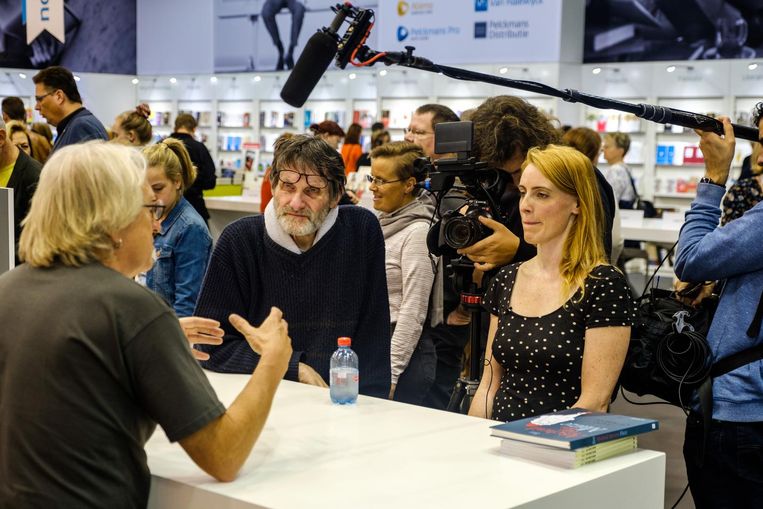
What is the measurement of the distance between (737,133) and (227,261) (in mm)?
1548

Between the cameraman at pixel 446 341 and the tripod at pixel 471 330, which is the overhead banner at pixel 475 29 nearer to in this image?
the cameraman at pixel 446 341

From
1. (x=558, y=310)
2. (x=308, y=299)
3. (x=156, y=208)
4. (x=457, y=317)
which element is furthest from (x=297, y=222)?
(x=457, y=317)

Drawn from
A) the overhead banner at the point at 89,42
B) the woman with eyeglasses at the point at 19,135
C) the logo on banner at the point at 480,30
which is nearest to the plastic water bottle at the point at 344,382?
the woman with eyeglasses at the point at 19,135

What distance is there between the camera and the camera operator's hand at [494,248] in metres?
3.04

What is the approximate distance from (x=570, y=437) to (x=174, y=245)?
8.07 feet

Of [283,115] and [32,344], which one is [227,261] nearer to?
[32,344]

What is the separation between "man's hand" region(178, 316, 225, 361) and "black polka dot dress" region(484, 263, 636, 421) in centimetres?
80

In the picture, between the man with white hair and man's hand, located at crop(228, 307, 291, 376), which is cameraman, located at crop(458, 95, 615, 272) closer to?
man's hand, located at crop(228, 307, 291, 376)

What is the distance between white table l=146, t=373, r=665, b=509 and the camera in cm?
186

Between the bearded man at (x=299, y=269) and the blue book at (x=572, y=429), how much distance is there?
36.9 inches

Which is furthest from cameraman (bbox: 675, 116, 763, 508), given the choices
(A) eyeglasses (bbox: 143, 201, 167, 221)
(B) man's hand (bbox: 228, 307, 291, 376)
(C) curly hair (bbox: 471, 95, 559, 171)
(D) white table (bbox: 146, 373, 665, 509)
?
(A) eyeglasses (bbox: 143, 201, 167, 221)

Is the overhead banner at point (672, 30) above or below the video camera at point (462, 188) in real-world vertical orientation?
above

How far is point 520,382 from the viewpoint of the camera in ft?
8.89

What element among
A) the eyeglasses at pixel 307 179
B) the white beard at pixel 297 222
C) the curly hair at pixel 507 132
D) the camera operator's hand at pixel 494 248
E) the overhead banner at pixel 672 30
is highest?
the overhead banner at pixel 672 30
